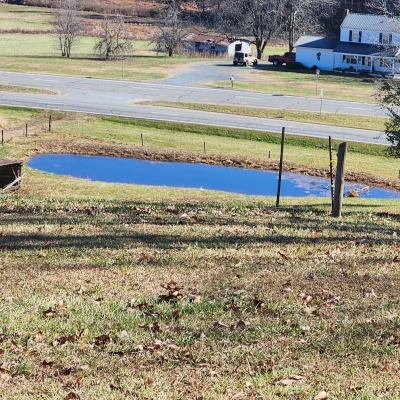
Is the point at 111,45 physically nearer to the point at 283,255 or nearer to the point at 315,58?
the point at 315,58

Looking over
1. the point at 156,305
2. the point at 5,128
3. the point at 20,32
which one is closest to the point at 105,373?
the point at 156,305

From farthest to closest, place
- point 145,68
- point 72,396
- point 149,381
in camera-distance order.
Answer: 1. point 145,68
2. point 149,381
3. point 72,396

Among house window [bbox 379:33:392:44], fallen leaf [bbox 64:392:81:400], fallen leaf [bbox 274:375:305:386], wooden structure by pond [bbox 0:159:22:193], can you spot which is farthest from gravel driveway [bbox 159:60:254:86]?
fallen leaf [bbox 64:392:81:400]

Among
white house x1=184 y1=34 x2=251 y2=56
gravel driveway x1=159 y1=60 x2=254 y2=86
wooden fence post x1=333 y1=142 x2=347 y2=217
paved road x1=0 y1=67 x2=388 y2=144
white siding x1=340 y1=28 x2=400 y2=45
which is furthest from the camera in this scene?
white house x1=184 y1=34 x2=251 y2=56

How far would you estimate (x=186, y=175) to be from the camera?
36344 millimetres

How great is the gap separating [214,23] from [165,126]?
69323mm

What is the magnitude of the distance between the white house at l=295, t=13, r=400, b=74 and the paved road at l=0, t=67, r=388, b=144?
2267cm

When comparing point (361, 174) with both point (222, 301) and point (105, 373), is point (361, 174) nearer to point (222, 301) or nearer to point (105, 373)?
point (222, 301)

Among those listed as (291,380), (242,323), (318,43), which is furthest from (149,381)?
(318,43)

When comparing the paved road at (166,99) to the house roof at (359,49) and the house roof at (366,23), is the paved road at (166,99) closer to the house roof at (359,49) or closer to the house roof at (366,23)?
the house roof at (359,49)

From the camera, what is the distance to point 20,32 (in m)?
→ 103

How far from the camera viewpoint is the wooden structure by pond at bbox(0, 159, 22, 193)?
28.2 meters

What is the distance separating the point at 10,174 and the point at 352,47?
56.7m

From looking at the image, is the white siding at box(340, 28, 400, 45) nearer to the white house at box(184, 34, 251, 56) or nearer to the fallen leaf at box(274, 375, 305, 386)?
the white house at box(184, 34, 251, 56)
